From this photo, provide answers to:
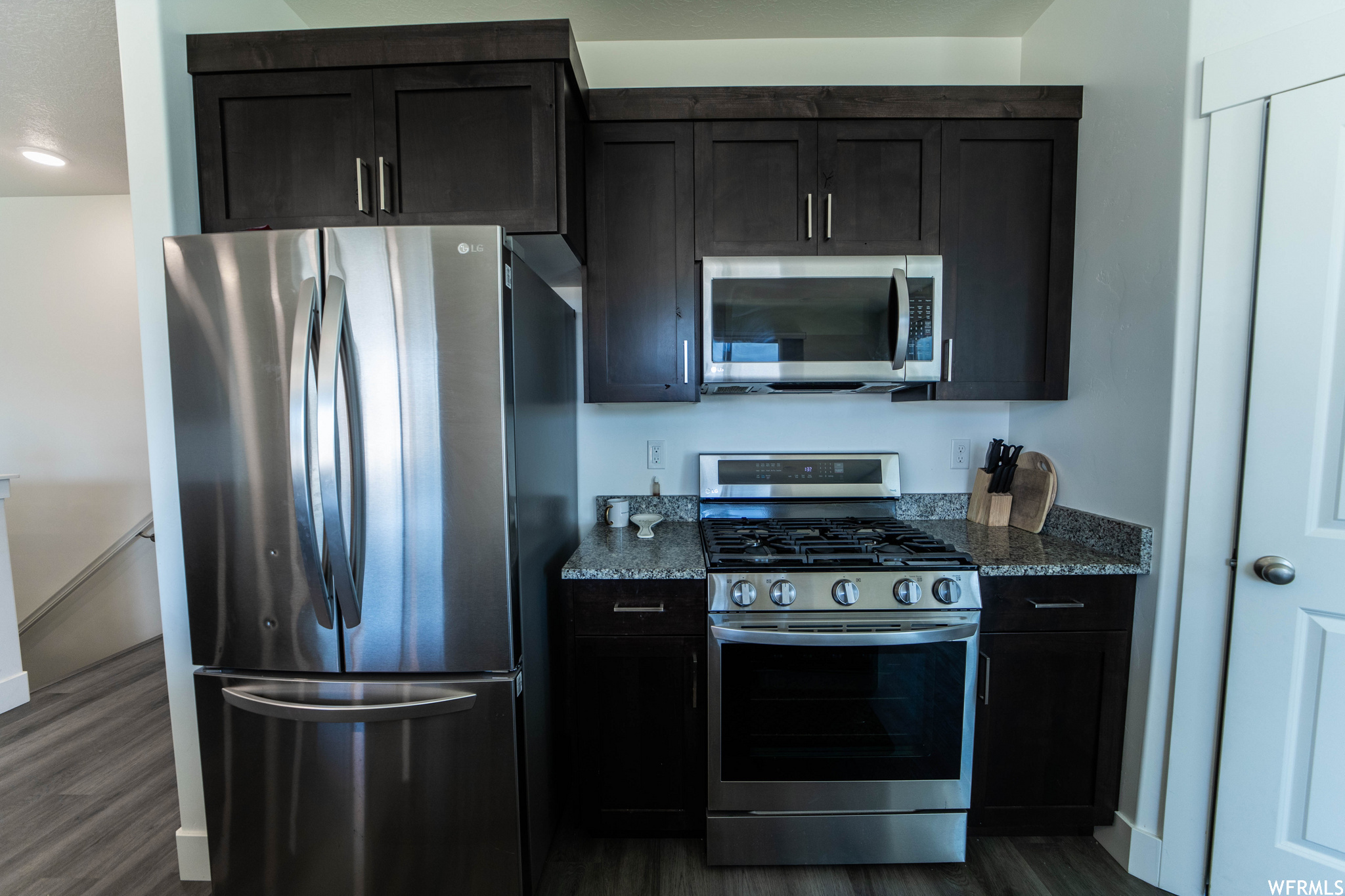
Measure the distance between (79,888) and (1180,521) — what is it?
3275 mm

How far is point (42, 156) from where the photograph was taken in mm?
2939

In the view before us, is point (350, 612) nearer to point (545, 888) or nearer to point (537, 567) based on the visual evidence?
point (537, 567)

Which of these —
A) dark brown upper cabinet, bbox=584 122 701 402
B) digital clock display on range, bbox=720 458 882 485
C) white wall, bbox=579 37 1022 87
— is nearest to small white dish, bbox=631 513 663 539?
digital clock display on range, bbox=720 458 882 485

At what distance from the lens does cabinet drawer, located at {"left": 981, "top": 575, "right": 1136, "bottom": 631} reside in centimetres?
157

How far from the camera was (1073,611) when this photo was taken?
5.19 feet

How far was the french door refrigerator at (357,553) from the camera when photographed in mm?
1229

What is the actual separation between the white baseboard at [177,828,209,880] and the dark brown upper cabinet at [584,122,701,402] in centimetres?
178

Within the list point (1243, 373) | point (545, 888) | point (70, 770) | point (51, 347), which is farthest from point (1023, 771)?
point (51, 347)

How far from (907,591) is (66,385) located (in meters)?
5.23

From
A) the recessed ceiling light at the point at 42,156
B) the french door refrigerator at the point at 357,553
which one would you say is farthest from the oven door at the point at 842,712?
the recessed ceiling light at the point at 42,156

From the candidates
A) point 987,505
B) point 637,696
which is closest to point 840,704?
point 637,696

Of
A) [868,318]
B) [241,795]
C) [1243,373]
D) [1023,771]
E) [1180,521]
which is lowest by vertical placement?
[1023,771]

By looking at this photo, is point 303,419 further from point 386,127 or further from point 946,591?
point 946,591

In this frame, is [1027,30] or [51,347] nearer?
[1027,30]
